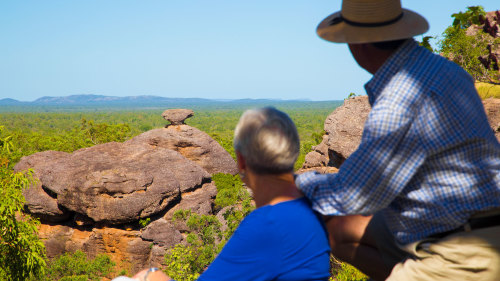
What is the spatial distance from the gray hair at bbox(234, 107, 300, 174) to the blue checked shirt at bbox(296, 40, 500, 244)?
0.21 meters

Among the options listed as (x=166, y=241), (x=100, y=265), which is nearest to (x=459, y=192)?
(x=100, y=265)

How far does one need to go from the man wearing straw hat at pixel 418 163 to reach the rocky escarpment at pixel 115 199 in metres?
12.7

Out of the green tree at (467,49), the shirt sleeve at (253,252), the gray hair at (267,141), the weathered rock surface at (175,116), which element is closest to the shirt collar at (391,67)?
the gray hair at (267,141)

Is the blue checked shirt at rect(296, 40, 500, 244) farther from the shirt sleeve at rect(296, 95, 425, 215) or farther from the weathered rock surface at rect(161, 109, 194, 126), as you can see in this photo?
the weathered rock surface at rect(161, 109, 194, 126)

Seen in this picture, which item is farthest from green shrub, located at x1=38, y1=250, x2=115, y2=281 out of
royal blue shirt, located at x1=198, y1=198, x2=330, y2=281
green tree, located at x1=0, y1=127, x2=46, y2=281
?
royal blue shirt, located at x1=198, y1=198, x2=330, y2=281

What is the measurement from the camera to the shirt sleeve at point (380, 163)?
167cm

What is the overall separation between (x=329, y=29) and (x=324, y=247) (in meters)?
0.92

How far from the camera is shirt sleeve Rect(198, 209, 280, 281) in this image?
171 cm

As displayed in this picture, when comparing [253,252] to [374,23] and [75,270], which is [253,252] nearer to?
[374,23]

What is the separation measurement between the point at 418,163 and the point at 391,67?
40 centimetres

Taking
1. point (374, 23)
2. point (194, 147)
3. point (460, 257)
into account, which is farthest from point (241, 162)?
point (194, 147)

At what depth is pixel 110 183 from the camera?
587 inches

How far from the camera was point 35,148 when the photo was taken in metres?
30.7

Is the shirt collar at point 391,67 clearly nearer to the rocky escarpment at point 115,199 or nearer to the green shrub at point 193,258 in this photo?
the green shrub at point 193,258
